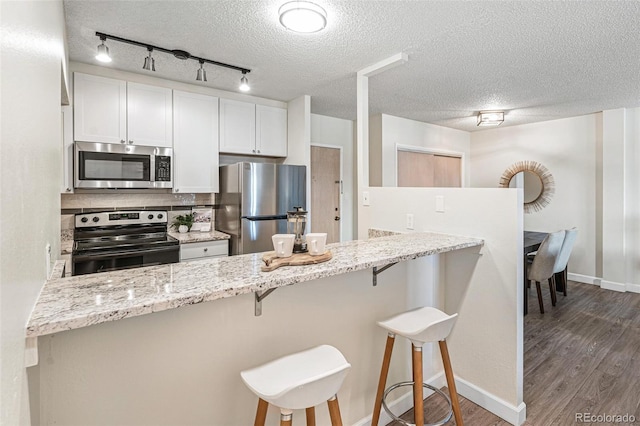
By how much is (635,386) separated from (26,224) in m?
3.41

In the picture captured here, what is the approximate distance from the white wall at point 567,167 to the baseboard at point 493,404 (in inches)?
147

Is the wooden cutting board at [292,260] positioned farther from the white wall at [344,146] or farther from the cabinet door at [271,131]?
the white wall at [344,146]

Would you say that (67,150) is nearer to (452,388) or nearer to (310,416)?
(310,416)

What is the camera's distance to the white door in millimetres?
4641

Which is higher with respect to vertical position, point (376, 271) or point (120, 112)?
point (120, 112)

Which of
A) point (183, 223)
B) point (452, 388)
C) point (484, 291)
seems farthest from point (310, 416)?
point (183, 223)

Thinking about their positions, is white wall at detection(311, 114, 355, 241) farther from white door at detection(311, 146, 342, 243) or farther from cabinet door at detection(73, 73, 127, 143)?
cabinet door at detection(73, 73, 127, 143)

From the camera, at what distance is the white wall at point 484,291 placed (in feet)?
6.41

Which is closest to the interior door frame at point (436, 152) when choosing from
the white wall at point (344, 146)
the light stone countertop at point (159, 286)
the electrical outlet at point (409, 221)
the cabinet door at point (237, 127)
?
the white wall at point (344, 146)

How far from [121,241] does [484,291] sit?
2.89 meters

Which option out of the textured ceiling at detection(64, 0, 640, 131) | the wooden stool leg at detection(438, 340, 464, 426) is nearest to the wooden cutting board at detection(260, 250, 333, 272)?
the wooden stool leg at detection(438, 340, 464, 426)

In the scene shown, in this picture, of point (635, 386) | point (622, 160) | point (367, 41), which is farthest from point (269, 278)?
point (622, 160)

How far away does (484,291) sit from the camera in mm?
2090

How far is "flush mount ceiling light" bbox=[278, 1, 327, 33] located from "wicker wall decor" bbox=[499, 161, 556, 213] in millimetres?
4501
